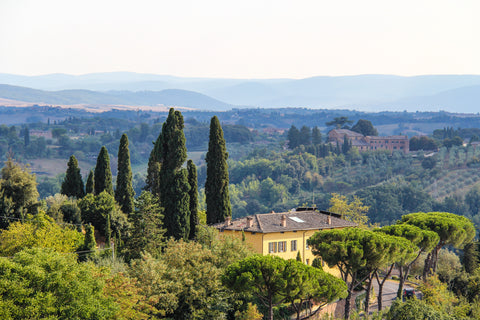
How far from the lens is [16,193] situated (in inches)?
1487

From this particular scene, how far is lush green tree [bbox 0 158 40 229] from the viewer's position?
3662 centimetres

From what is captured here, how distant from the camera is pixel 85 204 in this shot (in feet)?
137

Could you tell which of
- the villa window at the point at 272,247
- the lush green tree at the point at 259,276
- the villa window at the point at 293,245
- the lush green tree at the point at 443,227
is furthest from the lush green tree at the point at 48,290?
the lush green tree at the point at 443,227

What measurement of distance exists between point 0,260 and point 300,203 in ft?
408

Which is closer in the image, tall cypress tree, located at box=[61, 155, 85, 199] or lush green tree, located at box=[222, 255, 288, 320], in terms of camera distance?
lush green tree, located at box=[222, 255, 288, 320]

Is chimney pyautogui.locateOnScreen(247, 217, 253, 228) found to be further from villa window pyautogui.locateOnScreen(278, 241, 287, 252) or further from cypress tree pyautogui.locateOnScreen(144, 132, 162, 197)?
cypress tree pyautogui.locateOnScreen(144, 132, 162, 197)

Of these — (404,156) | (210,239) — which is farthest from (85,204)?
(404,156)

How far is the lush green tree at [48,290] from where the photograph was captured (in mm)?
20500

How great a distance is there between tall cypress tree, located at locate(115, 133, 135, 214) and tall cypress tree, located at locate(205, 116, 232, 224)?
603 cm

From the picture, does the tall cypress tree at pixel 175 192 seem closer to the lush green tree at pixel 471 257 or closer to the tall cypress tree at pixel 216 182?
the tall cypress tree at pixel 216 182

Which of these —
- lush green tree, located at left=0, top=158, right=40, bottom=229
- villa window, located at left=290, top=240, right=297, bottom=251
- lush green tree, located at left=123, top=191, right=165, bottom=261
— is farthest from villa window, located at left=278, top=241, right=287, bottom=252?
lush green tree, located at left=0, top=158, right=40, bottom=229

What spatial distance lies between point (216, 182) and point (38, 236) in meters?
17.0

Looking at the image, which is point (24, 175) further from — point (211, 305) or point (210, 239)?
point (211, 305)

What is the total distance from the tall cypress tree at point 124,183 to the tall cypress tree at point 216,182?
237 inches
